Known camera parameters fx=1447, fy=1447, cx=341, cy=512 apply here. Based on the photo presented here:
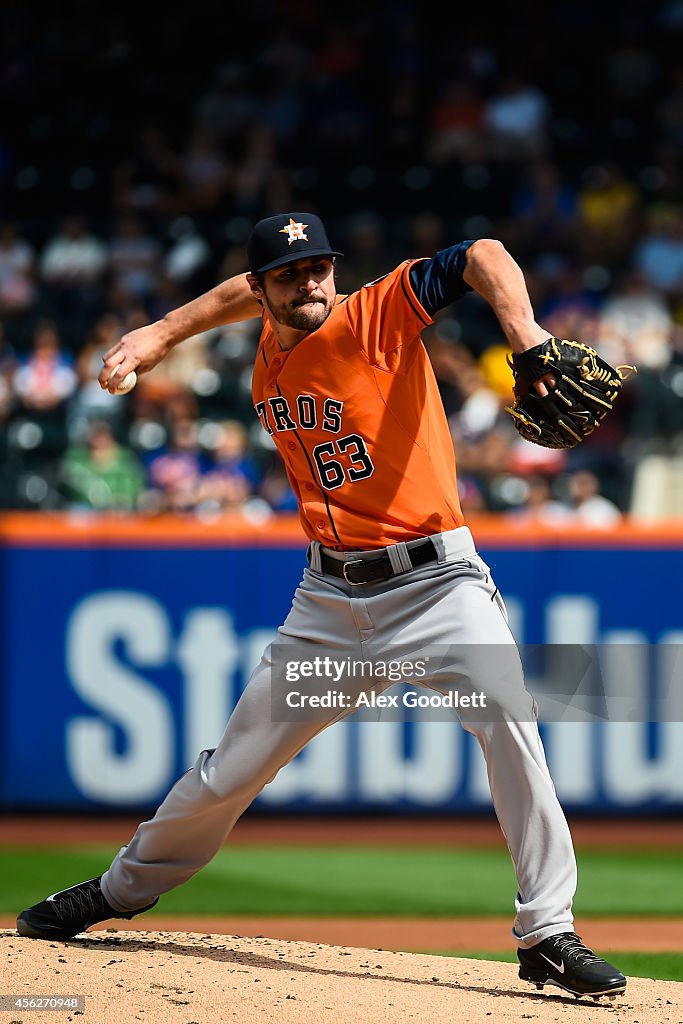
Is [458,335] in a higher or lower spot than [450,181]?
lower

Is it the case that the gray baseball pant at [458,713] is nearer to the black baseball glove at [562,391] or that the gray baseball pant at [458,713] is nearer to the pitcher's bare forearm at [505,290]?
the black baseball glove at [562,391]

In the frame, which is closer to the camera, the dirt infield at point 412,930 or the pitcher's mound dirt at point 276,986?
the pitcher's mound dirt at point 276,986

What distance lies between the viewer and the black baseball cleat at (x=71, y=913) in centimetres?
414

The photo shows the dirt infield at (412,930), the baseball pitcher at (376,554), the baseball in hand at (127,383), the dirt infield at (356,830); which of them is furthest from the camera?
the dirt infield at (356,830)

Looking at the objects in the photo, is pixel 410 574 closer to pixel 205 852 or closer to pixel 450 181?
pixel 205 852

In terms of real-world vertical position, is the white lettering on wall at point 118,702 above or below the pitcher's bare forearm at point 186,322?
below

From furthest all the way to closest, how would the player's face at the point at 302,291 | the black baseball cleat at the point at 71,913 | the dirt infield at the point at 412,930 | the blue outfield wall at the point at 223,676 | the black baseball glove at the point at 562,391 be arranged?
the blue outfield wall at the point at 223,676
the dirt infield at the point at 412,930
the black baseball cleat at the point at 71,913
the player's face at the point at 302,291
the black baseball glove at the point at 562,391

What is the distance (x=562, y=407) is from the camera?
341 cm

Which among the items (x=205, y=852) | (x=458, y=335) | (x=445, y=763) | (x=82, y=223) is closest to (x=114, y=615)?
(x=445, y=763)

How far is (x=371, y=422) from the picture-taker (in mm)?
3793

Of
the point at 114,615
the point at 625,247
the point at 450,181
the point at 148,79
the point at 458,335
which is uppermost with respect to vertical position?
the point at 148,79

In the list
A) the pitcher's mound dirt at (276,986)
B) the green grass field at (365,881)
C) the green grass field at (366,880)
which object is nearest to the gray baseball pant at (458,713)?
the pitcher's mound dirt at (276,986)

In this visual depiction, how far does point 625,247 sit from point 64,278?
4.27 metres

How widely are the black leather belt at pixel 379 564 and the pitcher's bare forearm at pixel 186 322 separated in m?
0.82
